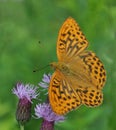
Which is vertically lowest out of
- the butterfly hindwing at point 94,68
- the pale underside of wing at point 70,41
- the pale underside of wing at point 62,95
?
the pale underside of wing at point 62,95

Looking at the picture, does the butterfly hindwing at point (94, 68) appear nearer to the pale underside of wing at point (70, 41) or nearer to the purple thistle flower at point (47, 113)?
the pale underside of wing at point (70, 41)

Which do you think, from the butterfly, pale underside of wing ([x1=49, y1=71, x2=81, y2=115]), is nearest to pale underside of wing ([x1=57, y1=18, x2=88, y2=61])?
the butterfly

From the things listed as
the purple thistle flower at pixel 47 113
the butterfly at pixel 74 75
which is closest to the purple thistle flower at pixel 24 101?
the purple thistle flower at pixel 47 113

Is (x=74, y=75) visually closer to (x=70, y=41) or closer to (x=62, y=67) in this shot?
(x=62, y=67)

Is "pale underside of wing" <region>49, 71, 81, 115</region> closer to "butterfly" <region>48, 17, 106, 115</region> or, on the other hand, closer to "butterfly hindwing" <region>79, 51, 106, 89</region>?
"butterfly" <region>48, 17, 106, 115</region>

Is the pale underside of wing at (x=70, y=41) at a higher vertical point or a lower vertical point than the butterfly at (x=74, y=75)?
higher

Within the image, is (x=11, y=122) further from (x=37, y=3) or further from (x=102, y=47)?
(x=37, y=3)
